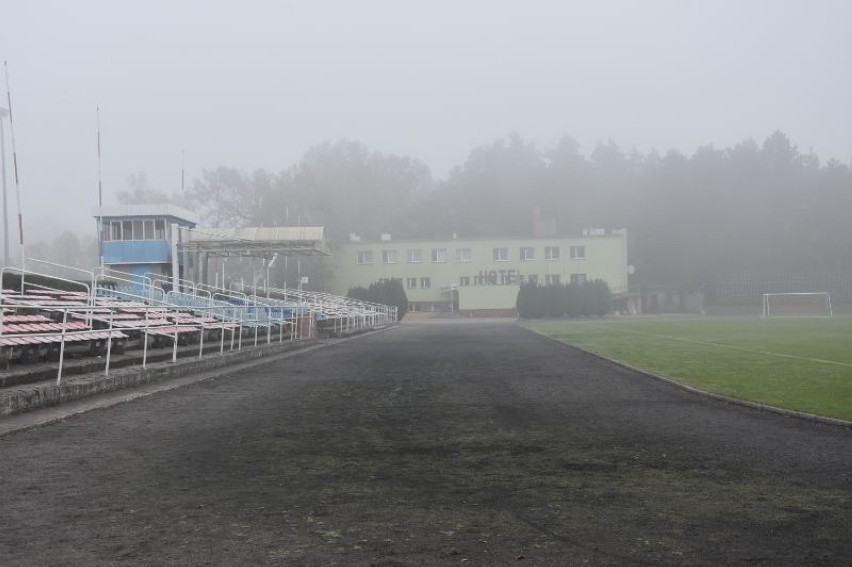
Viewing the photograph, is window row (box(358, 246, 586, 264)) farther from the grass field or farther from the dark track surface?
the dark track surface

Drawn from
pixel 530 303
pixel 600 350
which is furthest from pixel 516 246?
pixel 600 350

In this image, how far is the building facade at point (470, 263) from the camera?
83375 millimetres

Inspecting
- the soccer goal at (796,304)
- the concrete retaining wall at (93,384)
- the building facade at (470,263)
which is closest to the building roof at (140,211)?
the concrete retaining wall at (93,384)

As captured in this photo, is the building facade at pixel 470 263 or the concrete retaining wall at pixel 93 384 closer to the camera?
the concrete retaining wall at pixel 93 384

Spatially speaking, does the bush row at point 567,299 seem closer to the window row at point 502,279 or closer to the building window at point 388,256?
the window row at point 502,279

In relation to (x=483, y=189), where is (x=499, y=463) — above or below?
below

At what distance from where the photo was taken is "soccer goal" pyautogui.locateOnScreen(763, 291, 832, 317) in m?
75.3

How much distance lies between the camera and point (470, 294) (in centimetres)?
7794

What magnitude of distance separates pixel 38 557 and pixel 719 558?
3619 millimetres

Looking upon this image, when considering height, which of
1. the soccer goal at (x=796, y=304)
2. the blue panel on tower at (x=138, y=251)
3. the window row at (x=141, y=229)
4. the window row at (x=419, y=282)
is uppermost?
the window row at (x=141, y=229)

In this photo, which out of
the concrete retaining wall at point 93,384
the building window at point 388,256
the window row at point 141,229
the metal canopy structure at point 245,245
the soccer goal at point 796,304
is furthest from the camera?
the building window at point 388,256

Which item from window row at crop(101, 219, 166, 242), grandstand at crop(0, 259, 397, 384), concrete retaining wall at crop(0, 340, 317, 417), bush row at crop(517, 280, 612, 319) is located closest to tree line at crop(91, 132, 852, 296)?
bush row at crop(517, 280, 612, 319)

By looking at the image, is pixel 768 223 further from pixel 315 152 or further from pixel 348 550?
pixel 348 550

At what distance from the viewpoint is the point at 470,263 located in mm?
86250
